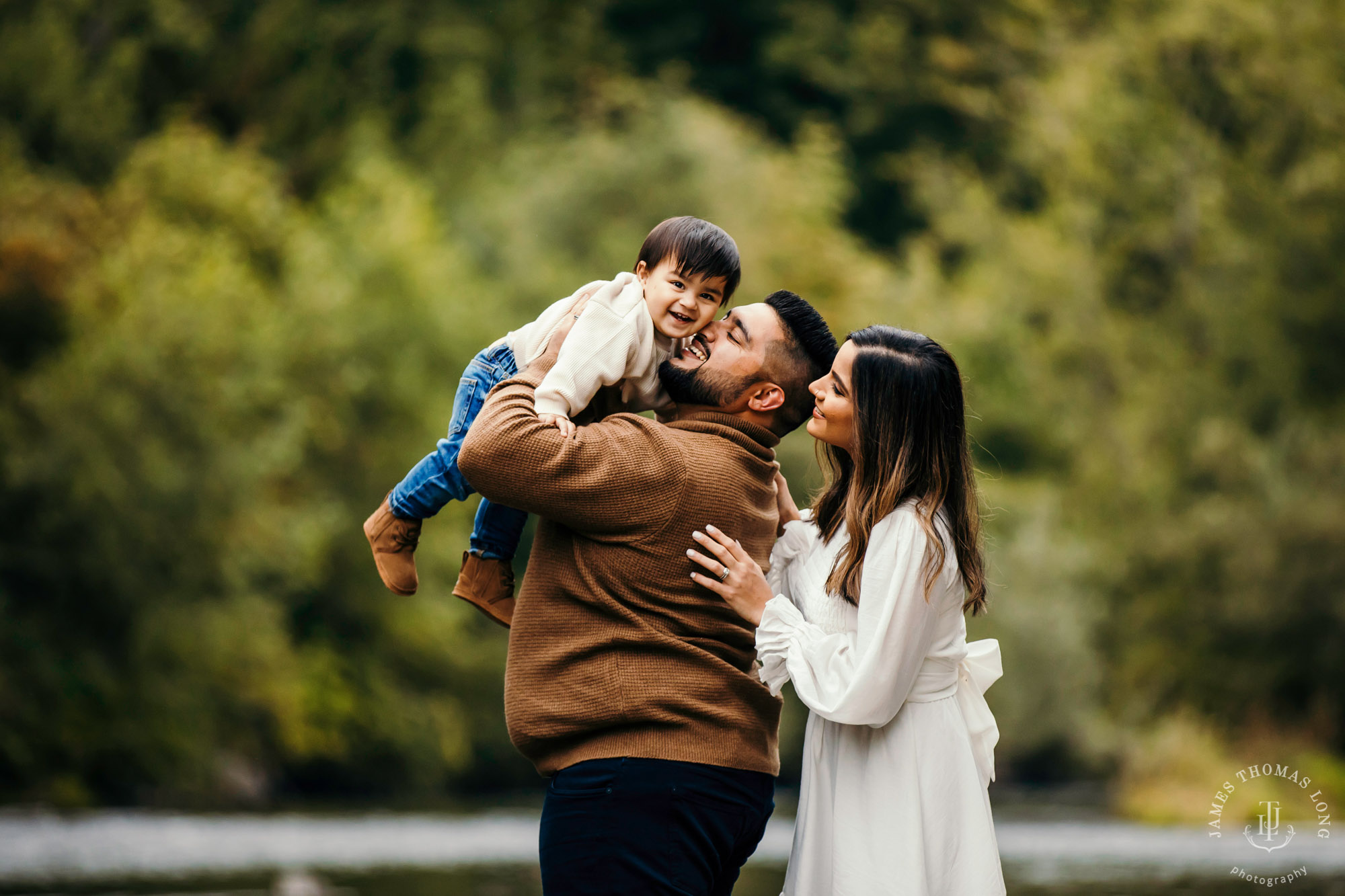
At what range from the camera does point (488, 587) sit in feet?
12.4

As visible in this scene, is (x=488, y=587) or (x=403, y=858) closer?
(x=488, y=587)

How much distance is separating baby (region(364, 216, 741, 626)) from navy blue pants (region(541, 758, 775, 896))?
0.63 metres

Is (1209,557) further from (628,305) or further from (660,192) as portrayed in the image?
(628,305)

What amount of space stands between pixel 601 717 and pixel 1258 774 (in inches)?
831

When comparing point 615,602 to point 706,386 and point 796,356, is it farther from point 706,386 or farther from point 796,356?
point 796,356

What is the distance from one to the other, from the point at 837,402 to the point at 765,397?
6.2 inches

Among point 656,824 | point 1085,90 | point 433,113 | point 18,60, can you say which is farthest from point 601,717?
point 433,113

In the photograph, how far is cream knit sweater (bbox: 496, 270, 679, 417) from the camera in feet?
11.0

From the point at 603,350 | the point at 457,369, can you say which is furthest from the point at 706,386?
the point at 457,369

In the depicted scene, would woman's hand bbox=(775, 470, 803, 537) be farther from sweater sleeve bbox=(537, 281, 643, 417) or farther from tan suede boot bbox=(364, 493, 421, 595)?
tan suede boot bbox=(364, 493, 421, 595)

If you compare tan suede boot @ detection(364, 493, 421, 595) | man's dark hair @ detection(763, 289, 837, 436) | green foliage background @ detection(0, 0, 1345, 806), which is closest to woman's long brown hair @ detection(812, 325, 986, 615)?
man's dark hair @ detection(763, 289, 837, 436)

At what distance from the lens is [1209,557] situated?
2381 centimetres

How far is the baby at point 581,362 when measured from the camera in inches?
136

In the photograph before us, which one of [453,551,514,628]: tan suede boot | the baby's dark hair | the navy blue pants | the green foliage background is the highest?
the green foliage background
